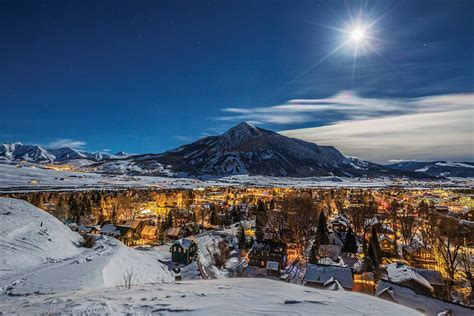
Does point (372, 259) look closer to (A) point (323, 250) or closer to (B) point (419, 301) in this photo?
(A) point (323, 250)

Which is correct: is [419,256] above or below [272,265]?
above

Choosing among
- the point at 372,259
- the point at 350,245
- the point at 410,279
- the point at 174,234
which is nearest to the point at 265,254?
the point at 350,245

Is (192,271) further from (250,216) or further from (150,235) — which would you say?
(250,216)

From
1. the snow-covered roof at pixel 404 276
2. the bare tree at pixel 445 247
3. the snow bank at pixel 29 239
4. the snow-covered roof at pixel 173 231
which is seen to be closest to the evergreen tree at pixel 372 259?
the snow-covered roof at pixel 404 276

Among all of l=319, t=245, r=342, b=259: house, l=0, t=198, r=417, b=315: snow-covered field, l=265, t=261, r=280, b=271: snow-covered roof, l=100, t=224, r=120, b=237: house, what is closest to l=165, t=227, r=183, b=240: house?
l=100, t=224, r=120, b=237: house

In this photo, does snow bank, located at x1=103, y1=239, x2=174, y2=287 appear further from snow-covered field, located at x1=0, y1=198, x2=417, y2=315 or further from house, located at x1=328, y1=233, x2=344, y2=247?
house, located at x1=328, y1=233, x2=344, y2=247

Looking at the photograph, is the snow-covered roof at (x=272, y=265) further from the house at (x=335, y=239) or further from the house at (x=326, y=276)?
the house at (x=335, y=239)
